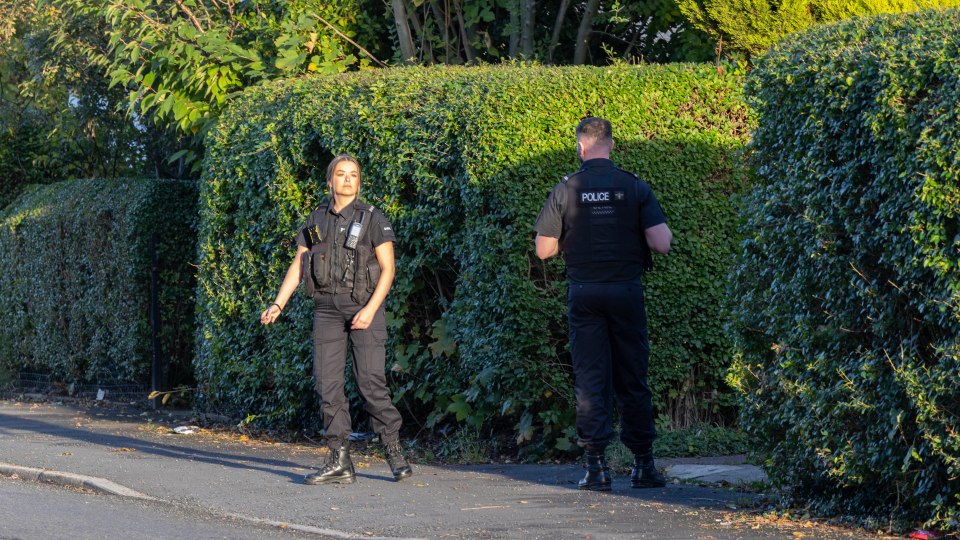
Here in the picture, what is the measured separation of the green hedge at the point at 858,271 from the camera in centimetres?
556

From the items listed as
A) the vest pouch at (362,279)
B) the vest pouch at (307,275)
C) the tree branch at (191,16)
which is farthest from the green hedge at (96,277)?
the vest pouch at (362,279)

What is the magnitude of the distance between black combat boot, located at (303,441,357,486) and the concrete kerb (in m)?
1.01

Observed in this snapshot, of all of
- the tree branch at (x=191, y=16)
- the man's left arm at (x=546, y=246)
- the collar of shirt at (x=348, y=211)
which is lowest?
the man's left arm at (x=546, y=246)

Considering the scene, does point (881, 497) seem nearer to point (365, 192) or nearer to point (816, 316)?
point (816, 316)

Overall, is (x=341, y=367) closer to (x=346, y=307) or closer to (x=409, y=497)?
(x=346, y=307)

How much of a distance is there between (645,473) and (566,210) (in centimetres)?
164

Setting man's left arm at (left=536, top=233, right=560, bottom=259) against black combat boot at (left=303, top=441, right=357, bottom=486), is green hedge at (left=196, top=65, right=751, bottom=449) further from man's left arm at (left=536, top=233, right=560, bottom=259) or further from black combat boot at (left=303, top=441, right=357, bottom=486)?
black combat boot at (left=303, top=441, right=357, bottom=486)

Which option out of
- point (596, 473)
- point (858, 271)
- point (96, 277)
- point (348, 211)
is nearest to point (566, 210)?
point (348, 211)

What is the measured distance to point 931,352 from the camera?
5.77m

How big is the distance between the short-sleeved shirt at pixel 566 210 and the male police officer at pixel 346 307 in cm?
113

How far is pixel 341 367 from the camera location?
Answer: 8.20m

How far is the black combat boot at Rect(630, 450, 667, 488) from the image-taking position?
306 inches

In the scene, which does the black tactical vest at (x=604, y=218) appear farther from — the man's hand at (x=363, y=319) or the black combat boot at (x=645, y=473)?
the man's hand at (x=363, y=319)

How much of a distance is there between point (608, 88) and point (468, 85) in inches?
39.6
